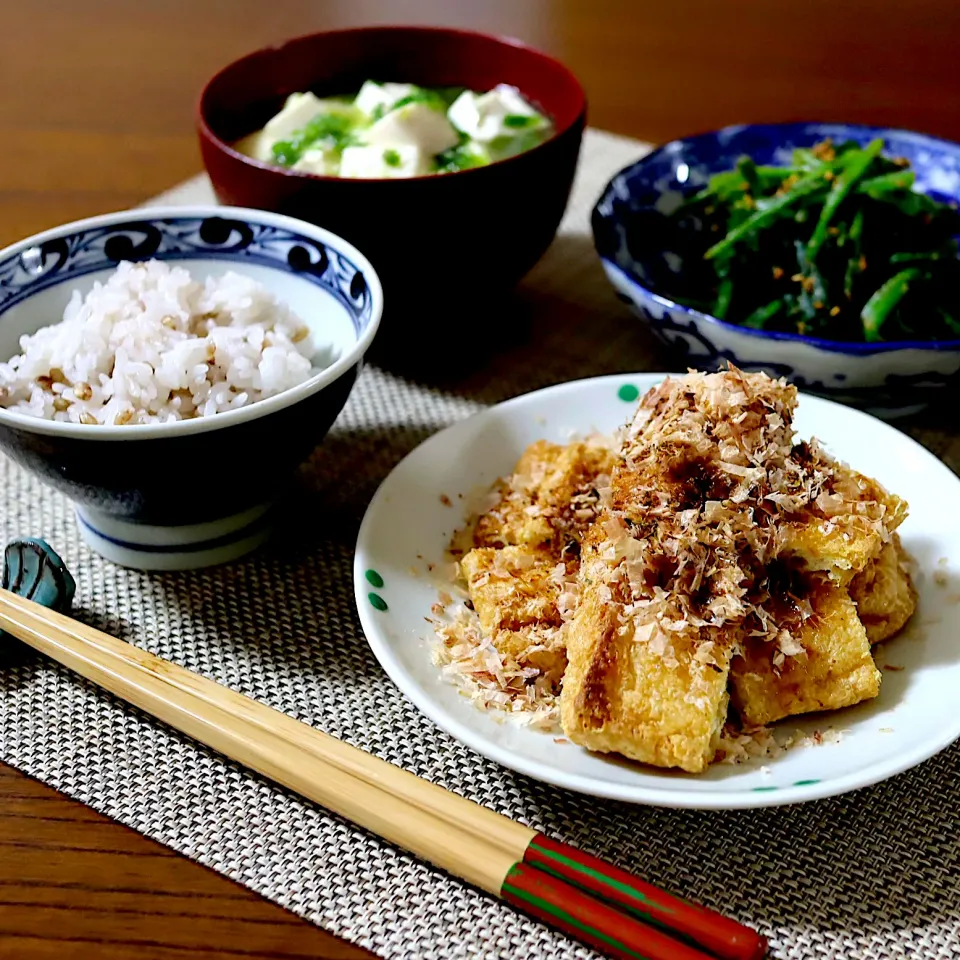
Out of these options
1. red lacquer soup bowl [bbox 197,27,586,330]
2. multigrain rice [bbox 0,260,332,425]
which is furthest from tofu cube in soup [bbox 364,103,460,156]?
multigrain rice [bbox 0,260,332,425]

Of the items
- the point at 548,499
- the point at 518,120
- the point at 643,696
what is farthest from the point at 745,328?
the point at 643,696

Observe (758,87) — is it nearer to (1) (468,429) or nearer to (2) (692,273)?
(2) (692,273)

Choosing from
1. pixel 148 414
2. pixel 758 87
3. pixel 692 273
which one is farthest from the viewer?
pixel 758 87

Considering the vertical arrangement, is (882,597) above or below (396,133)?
below

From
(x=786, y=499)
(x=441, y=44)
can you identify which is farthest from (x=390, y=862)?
(x=441, y=44)

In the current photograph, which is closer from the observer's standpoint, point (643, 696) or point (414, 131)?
point (643, 696)

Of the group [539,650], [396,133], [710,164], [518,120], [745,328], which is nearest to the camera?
[539,650]

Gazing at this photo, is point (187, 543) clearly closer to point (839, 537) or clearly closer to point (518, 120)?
point (839, 537)
